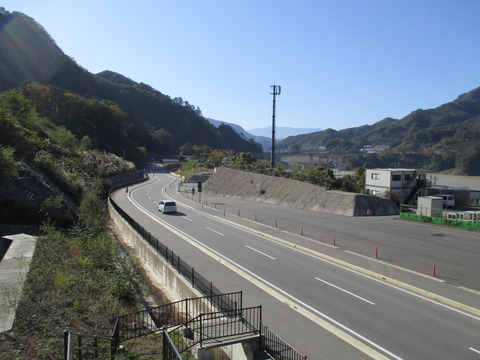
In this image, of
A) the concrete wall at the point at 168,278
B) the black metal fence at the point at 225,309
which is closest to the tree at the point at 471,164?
the concrete wall at the point at 168,278

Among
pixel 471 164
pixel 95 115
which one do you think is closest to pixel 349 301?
pixel 95 115

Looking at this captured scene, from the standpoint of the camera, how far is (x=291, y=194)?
4025cm

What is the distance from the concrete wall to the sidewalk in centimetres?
516

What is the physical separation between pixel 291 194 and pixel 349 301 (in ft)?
92.2

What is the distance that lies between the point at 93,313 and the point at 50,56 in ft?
511

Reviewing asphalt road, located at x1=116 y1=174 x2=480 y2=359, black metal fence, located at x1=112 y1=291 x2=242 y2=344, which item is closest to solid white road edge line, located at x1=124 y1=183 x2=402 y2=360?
asphalt road, located at x1=116 y1=174 x2=480 y2=359

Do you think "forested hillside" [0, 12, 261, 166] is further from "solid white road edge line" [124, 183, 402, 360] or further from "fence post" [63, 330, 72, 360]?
"fence post" [63, 330, 72, 360]

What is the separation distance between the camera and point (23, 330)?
9188mm

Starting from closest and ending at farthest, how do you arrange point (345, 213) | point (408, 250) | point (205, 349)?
point (205, 349) → point (408, 250) → point (345, 213)

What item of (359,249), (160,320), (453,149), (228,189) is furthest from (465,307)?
(453,149)

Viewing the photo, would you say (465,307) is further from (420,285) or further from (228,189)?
(228,189)

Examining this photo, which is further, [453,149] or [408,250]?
[453,149]

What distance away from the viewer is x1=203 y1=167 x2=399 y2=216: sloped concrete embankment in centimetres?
3297

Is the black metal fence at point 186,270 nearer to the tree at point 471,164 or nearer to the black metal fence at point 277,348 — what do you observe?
the black metal fence at point 277,348
